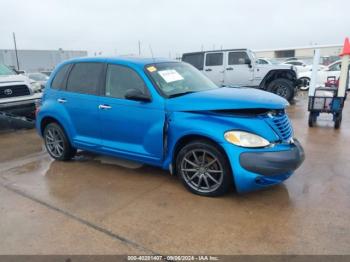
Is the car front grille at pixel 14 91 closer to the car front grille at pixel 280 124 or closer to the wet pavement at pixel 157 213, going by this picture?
the wet pavement at pixel 157 213

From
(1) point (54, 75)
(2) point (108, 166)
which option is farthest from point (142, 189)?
(1) point (54, 75)

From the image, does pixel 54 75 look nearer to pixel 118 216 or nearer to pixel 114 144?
pixel 114 144

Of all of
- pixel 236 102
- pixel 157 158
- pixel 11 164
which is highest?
pixel 236 102

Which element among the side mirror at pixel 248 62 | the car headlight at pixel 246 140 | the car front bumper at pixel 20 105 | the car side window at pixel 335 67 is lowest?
the car front bumper at pixel 20 105

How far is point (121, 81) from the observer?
4.23 m

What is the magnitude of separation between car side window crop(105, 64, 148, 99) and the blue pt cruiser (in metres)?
0.01

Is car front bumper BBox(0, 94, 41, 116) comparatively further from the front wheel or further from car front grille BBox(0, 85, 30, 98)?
the front wheel

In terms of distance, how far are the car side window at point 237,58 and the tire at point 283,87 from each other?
4.52 ft

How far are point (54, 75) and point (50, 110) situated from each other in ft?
1.97

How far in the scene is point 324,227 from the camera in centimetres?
299

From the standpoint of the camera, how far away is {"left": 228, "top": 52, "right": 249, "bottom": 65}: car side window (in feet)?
36.6

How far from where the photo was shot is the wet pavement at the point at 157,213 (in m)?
2.76

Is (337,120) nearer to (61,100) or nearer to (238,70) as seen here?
(238,70)

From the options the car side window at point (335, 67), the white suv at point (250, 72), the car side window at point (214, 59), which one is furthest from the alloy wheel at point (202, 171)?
the car side window at point (335, 67)
